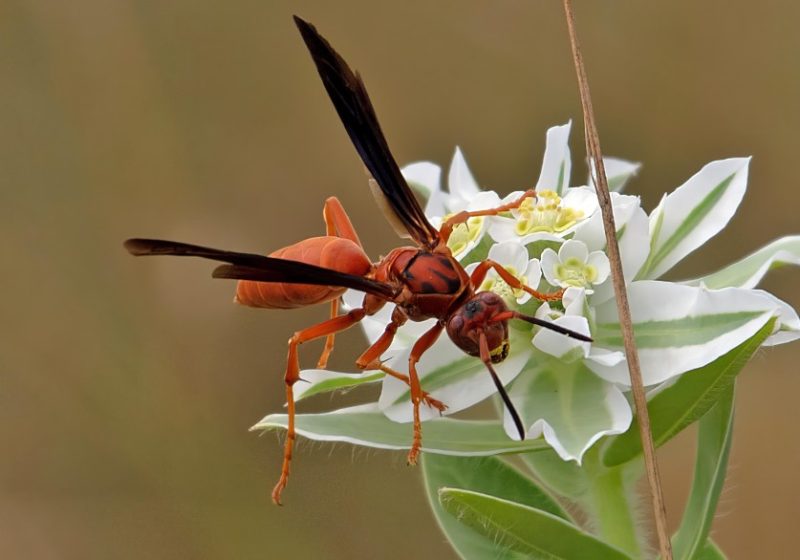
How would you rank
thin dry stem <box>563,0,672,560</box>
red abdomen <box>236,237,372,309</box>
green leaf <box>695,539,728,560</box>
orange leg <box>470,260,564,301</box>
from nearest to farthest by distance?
thin dry stem <box>563,0,672,560</box>, orange leg <box>470,260,564,301</box>, green leaf <box>695,539,728,560</box>, red abdomen <box>236,237,372,309</box>

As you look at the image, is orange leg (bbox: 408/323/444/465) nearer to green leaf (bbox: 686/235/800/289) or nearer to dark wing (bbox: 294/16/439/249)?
dark wing (bbox: 294/16/439/249)

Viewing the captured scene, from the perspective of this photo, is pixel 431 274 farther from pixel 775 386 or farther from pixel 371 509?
pixel 775 386

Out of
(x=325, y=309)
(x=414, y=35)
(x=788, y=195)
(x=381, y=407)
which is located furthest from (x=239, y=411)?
(x=381, y=407)

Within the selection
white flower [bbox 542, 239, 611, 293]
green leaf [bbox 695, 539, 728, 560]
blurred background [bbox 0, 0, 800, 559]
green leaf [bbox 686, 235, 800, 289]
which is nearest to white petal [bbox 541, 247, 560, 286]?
white flower [bbox 542, 239, 611, 293]

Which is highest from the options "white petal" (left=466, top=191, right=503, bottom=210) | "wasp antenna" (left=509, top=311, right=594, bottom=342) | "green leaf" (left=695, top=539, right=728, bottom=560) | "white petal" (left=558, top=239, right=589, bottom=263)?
"white petal" (left=466, top=191, right=503, bottom=210)

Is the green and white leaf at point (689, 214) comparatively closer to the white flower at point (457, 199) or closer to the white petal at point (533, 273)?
the white petal at point (533, 273)

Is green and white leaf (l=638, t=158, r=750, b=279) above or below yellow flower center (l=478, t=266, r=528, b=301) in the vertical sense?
above

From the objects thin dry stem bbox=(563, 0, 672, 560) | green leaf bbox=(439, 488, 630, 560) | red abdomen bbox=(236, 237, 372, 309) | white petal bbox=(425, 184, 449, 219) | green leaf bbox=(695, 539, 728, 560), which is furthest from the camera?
white petal bbox=(425, 184, 449, 219)
